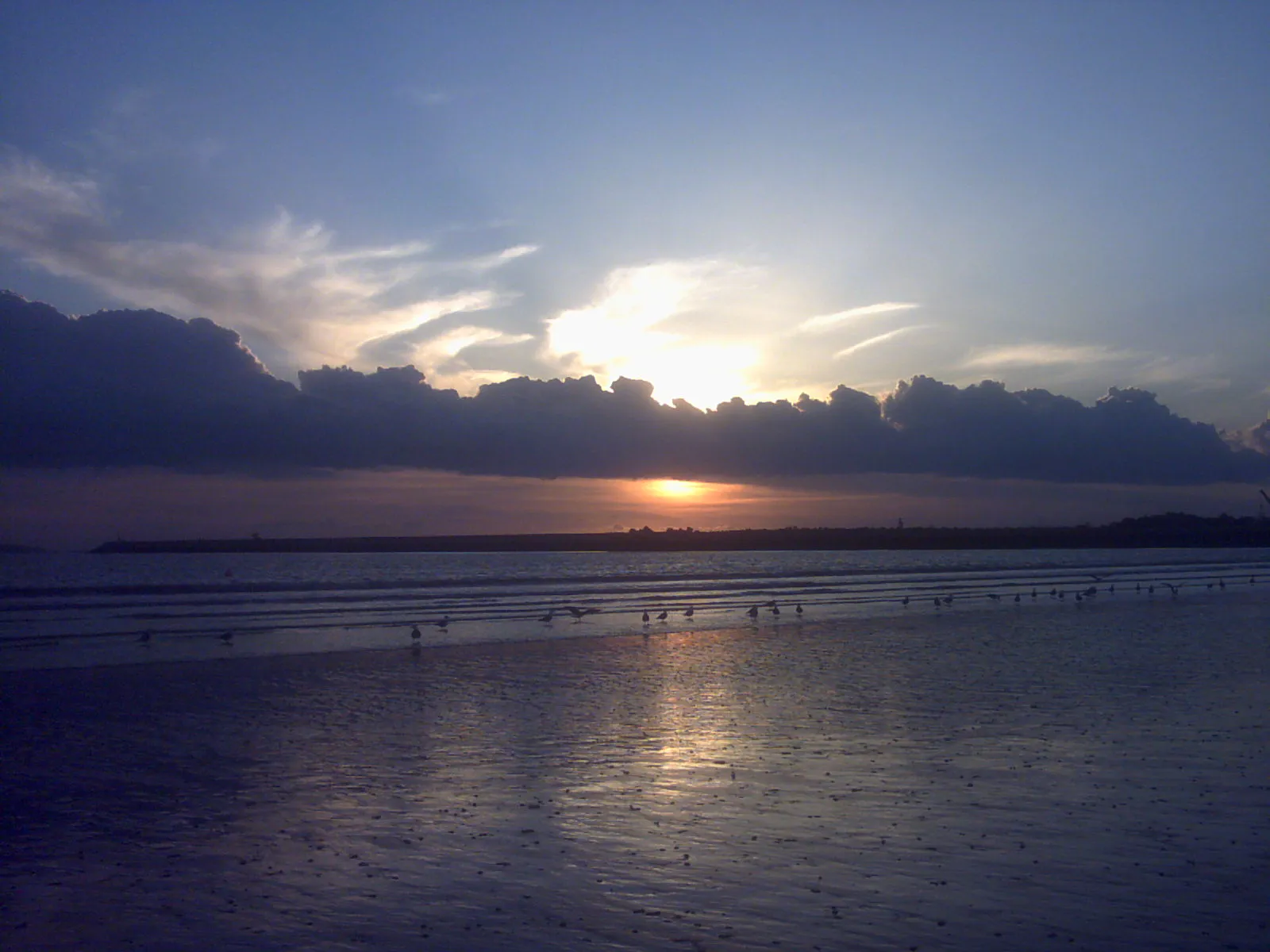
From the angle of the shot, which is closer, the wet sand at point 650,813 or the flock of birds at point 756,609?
the wet sand at point 650,813

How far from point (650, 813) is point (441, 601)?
4126 centimetres

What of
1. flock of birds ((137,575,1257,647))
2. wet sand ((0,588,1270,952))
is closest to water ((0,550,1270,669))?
flock of birds ((137,575,1257,647))

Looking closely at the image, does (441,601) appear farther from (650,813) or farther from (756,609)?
(650,813)

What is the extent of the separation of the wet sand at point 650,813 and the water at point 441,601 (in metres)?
10.5

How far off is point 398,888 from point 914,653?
→ 754 inches

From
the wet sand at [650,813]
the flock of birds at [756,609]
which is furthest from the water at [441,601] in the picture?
the wet sand at [650,813]

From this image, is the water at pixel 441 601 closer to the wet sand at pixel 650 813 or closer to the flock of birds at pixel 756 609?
the flock of birds at pixel 756 609

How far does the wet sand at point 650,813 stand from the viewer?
312 inches

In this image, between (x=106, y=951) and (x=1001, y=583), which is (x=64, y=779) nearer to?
(x=106, y=951)

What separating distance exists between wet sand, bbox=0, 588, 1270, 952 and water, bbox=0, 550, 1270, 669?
10.5 meters

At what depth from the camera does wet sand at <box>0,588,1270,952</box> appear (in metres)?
7.91

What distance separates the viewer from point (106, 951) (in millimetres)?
7570

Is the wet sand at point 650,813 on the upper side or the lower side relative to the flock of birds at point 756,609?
upper

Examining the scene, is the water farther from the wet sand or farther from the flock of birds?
the wet sand
